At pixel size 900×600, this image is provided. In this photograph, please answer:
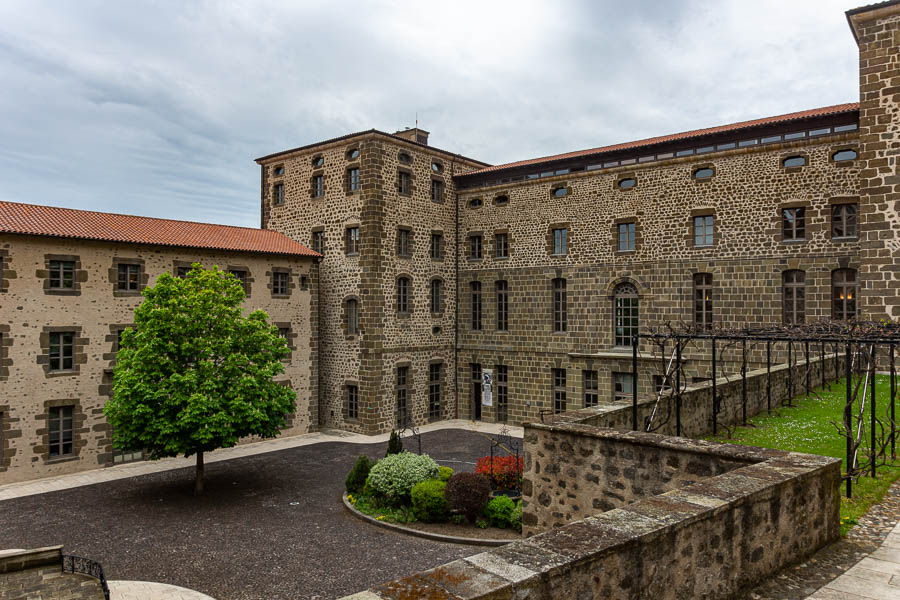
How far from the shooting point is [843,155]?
20578 mm

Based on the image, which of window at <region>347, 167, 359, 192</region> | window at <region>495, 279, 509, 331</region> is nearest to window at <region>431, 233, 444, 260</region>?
window at <region>495, 279, 509, 331</region>

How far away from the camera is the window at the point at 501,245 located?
94.5 ft

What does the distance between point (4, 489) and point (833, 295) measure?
28.3 m

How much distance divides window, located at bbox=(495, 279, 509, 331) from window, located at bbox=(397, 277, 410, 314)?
4.45 meters

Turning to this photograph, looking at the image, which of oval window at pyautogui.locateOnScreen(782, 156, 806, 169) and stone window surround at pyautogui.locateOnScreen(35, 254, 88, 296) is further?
oval window at pyautogui.locateOnScreen(782, 156, 806, 169)

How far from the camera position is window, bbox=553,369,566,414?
88.9 ft

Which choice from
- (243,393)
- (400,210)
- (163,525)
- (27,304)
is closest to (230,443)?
(243,393)

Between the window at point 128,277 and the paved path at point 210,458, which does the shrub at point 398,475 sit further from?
the window at point 128,277

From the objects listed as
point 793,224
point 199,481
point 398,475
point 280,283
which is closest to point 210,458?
point 199,481

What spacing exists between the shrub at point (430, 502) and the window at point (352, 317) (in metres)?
12.8

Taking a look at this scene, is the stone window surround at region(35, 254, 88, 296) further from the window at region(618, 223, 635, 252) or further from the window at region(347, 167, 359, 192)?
the window at region(618, 223, 635, 252)

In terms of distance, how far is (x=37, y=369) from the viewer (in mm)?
20094

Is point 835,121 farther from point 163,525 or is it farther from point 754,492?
point 163,525

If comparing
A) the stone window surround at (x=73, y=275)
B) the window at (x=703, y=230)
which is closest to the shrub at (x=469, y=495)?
the window at (x=703, y=230)
